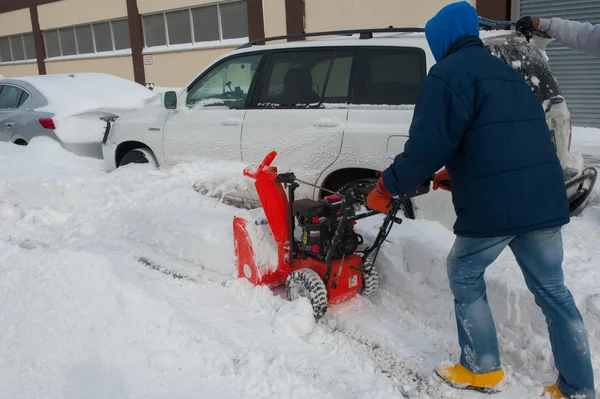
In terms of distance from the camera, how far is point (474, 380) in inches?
111

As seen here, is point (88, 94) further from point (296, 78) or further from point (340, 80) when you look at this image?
point (340, 80)

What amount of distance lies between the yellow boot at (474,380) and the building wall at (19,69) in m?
22.8

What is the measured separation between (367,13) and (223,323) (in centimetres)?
973

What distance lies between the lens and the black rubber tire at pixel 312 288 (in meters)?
3.45

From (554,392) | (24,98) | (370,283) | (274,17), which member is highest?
(274,17)

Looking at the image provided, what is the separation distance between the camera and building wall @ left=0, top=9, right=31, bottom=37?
2116cm

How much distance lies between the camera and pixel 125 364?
3039 mm

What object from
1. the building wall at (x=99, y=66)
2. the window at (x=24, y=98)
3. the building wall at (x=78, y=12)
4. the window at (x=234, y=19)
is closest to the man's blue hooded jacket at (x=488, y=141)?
the window at (x=24, y=98)

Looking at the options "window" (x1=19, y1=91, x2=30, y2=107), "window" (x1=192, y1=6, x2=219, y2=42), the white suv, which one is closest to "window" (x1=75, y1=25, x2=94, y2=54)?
"window" (x1=192, y1=6, x2=219, y2=42)

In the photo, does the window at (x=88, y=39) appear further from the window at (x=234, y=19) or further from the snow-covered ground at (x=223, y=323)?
the snow-covered ground at (x=223, y=323)

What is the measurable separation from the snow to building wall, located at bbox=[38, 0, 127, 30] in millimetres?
9059

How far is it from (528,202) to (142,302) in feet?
7.95

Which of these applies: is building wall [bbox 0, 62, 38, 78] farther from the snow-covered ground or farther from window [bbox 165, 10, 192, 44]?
the snow-covered ground

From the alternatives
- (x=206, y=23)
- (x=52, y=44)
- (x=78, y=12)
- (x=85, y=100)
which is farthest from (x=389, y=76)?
(x=52, y=44)
